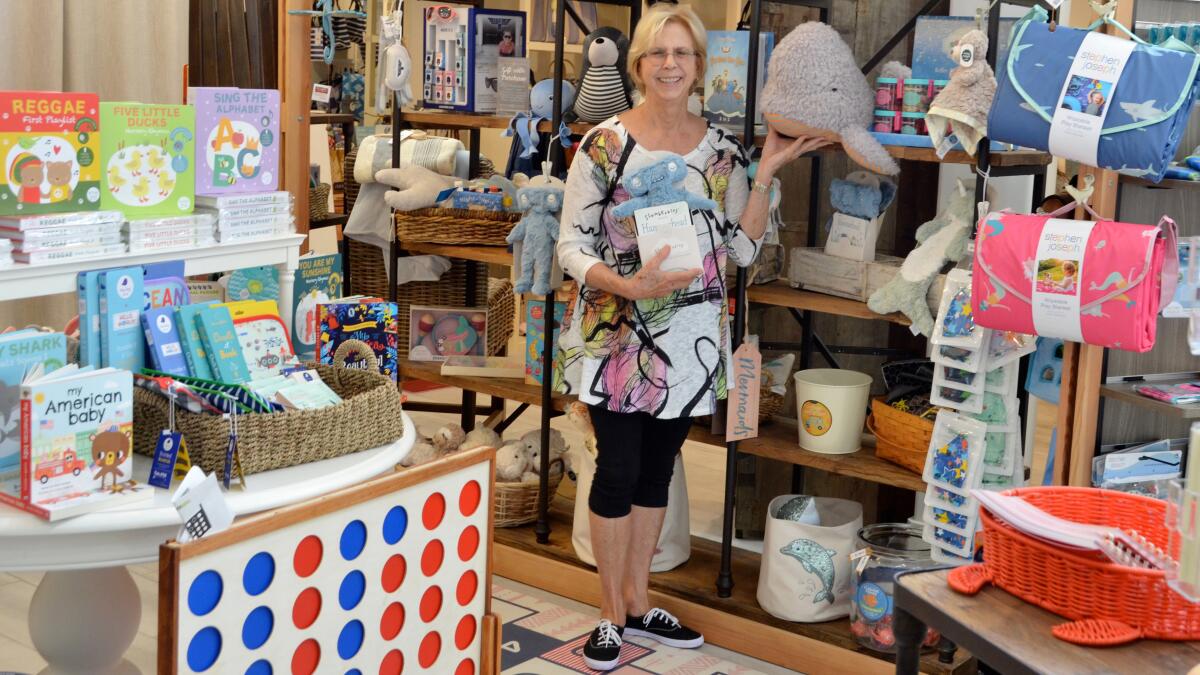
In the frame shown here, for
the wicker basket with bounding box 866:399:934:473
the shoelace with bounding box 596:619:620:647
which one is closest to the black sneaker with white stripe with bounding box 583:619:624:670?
the shoelace with bounding box 596:619:620:647

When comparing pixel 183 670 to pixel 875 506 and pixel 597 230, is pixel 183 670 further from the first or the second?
pixel 875 506

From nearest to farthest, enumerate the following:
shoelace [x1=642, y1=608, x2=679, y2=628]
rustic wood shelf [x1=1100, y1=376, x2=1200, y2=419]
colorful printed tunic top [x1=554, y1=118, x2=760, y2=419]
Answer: rustic wood shelf [x1=1100, y1=376, x2=1200, y2=419] < colorful printed tunic top [x1=554, y1=118, x2=760, y2=419] < shoelace [x1=642, y1=608, x2=679, y2=628]

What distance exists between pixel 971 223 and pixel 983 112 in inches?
11.9

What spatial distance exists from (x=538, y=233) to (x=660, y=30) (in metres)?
0.73

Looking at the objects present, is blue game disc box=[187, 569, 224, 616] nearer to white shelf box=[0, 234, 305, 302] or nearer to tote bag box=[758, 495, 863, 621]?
white shelf box=[0, 234, 305, 302]

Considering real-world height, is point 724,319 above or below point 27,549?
above

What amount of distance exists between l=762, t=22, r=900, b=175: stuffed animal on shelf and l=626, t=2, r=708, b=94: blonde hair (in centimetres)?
19

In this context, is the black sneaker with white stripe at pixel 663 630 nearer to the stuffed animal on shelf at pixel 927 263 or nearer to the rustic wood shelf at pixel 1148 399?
the stuffed animal on shelf at pixel 927 263

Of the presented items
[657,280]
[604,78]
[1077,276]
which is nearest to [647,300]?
[657,280]

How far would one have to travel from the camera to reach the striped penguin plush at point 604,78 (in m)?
3.48

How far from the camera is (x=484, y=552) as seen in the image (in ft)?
6.55

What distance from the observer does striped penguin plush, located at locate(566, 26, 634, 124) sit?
3.48 meters

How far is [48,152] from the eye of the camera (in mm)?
2146

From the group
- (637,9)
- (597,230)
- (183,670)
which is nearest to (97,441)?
(183,670)
